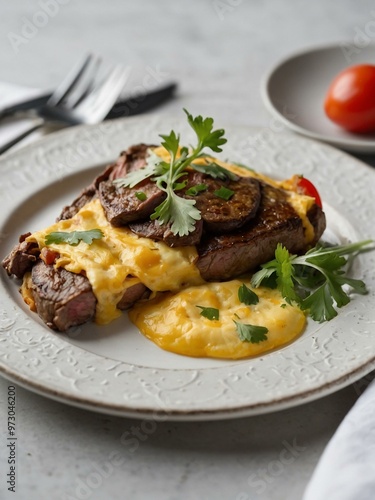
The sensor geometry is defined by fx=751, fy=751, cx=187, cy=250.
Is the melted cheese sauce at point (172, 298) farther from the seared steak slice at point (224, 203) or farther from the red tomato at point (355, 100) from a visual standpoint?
the red tomato at point (355, 100)

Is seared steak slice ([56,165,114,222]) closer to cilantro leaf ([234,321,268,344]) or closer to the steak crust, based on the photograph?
the steak crust

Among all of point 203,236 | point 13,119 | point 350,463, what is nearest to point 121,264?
point 203,236

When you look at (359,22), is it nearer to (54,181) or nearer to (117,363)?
(54,181)

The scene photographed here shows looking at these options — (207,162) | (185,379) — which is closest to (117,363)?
(185,379)

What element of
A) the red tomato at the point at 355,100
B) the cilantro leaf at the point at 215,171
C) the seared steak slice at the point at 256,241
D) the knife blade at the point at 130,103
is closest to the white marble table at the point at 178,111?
the knife blade at the point at 130,103

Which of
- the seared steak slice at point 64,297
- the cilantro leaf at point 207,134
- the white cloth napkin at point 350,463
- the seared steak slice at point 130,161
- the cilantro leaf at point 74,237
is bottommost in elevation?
the white cloth napkin at point 350,463

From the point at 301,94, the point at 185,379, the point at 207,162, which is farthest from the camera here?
the point at 301,94
